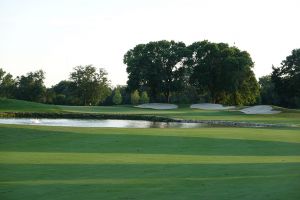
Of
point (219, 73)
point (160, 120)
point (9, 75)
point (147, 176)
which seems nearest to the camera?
point (147, 176)

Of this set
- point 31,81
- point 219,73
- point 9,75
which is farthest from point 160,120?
point 9,75

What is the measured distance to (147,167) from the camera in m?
13.4

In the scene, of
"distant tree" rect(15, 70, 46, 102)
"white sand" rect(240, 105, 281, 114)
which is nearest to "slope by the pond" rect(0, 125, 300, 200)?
"white sand" rect(240, 105, 281, 114)

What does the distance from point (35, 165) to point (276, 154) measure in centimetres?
920

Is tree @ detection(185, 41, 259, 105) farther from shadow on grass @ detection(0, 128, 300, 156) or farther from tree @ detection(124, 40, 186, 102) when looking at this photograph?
shadow on grass @ detection(0, 128, 300, 156)

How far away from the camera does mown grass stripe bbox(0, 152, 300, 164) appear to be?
14.6 meters

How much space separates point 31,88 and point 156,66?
32.0 meters

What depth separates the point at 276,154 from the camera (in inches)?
698

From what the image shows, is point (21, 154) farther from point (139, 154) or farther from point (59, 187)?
point (59, 187)

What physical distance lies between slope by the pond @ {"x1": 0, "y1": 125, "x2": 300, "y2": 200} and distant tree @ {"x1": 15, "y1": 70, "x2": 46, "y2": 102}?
77925 millimetres

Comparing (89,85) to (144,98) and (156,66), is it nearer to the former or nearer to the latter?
(144,98)

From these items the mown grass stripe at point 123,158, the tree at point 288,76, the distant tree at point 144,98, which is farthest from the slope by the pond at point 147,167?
the distant tree at point 144,98

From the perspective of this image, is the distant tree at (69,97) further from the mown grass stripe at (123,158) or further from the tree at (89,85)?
the mown grass stripe at (123,158)

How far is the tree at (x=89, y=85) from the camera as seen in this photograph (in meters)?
105
